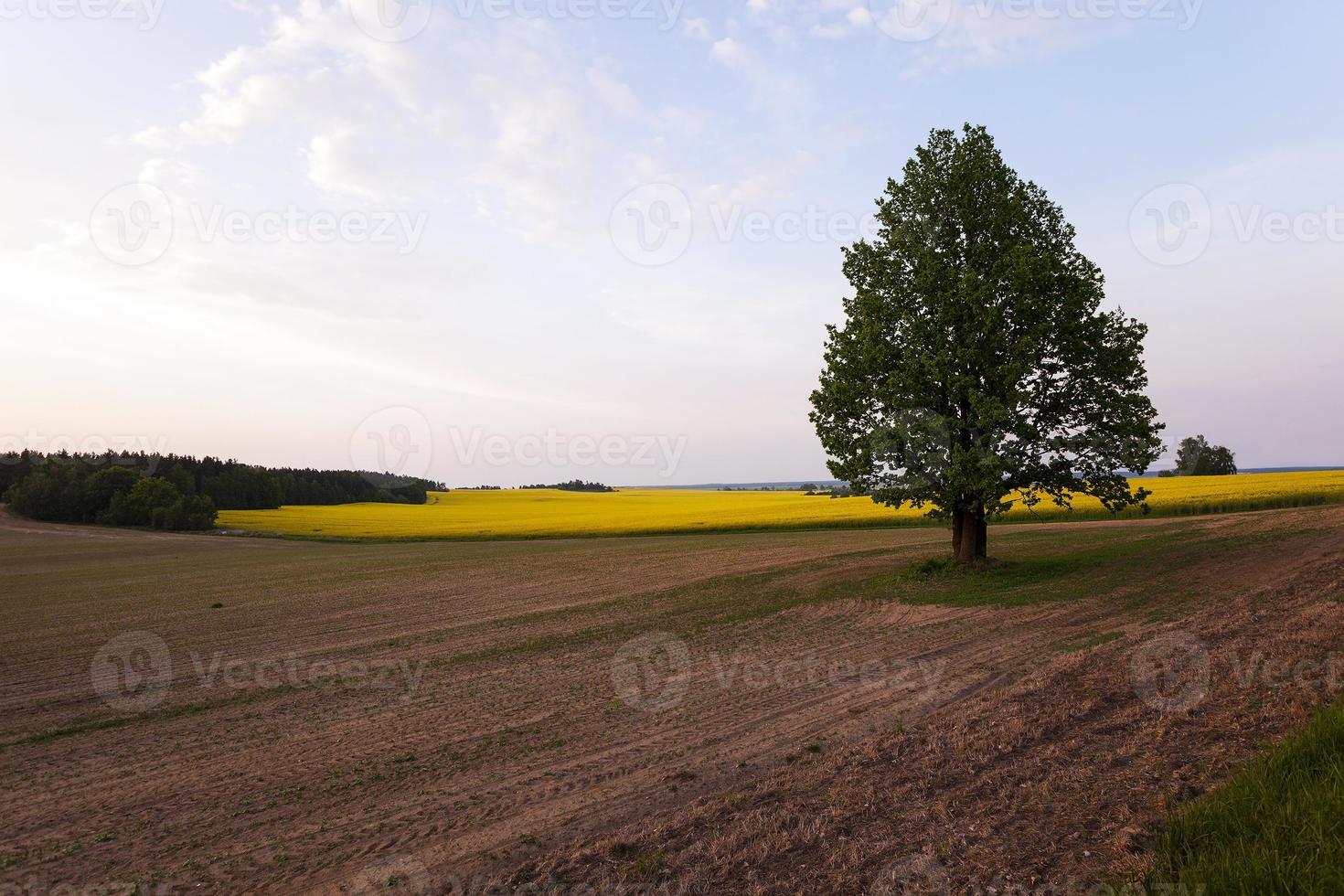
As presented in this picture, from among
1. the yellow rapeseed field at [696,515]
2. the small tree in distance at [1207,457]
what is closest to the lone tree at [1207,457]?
the small tree in distance at [1207,457]

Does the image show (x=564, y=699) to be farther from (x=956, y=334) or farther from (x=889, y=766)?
(x=956, y=334)

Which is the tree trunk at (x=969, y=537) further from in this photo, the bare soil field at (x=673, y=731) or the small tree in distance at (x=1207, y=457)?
the small tree in distance at (x=1207, y=457)

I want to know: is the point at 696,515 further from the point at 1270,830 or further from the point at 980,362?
the point at 1270,830

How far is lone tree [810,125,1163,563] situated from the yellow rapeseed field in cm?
1383

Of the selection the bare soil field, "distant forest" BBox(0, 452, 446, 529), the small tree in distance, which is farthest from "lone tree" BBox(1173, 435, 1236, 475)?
"distant forest" BBox(0, 452, 446, 529)

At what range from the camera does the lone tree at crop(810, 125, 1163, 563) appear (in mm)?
17438

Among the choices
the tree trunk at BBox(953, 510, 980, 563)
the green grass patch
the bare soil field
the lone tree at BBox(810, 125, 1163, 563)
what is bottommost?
the bare soil field

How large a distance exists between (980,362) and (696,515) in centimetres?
3994

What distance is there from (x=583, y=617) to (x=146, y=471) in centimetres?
8809

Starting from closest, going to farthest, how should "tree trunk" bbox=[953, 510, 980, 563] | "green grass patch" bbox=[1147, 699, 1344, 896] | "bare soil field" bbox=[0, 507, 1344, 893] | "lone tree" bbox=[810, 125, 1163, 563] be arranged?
"green grass patch" bbox=[1147, 699, 1344, 896]
"bare soil field" bbox=[0, 507, 1344, 893]
"lone tree" bbox=[810, 125, 1163, 563]
"tree trunk" bbox=[953, 510, 980, 563]

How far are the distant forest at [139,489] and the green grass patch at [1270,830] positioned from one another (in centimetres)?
8091

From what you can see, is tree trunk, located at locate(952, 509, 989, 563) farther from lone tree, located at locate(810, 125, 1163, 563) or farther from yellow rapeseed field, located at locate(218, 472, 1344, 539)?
yellow rapeseed field, located at locate(218, 472, 1344, 539)

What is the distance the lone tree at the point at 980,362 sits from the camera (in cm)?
1744

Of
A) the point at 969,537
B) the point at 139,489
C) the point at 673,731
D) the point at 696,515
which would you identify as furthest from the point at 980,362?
the point at 139,489
